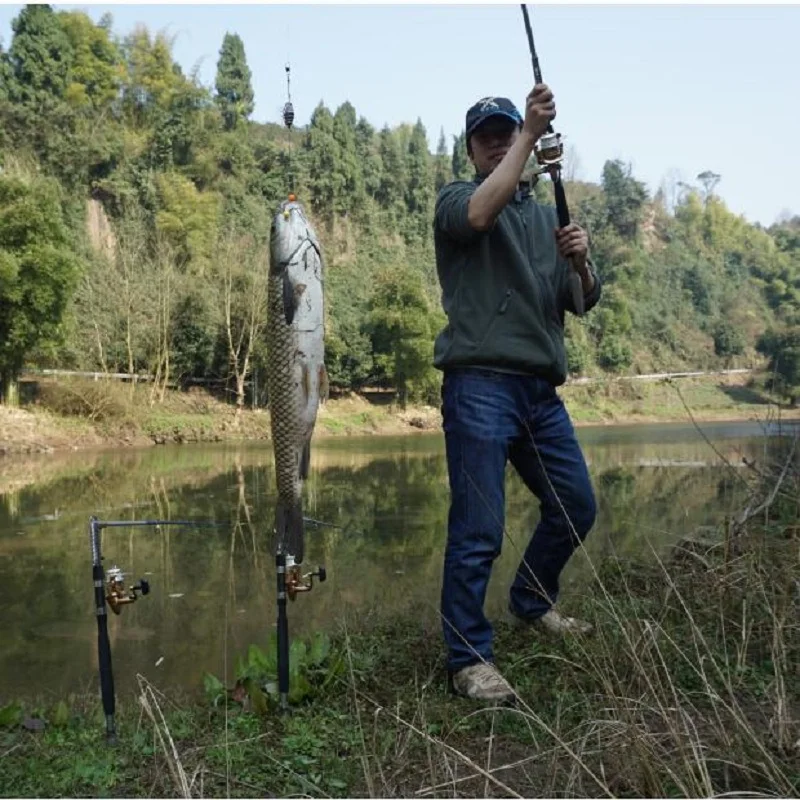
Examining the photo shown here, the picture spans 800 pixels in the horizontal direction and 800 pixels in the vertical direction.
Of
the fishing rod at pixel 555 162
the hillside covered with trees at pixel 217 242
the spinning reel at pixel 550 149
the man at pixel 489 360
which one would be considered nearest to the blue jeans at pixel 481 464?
the man at pixel 489 360

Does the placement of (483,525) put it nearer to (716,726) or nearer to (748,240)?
(716,726)

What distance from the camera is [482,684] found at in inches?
109

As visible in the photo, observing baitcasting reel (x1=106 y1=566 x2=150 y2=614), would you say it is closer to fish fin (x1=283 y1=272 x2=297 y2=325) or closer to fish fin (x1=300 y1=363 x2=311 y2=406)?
fish fin (x1=300 y1=363 x2=311 y2=406)

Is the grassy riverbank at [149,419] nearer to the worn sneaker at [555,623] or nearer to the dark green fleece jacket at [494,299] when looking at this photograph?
the worn sneaker at [555,623]

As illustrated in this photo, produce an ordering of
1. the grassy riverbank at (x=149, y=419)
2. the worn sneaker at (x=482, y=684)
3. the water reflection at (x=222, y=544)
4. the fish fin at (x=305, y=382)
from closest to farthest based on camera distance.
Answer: the worn sneaker at (x=482, y=684), the fish fin at (x=305, y=382), the water reflection at (x=222, y=544), the grassy riverbank at (x=149, y=419)

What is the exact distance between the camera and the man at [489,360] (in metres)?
2.91

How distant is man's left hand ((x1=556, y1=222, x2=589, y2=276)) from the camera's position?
304cm

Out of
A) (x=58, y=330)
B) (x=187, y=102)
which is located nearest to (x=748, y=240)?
(x=187, y=102)

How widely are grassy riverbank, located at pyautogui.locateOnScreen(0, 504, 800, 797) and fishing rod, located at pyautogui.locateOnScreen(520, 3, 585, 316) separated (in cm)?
100

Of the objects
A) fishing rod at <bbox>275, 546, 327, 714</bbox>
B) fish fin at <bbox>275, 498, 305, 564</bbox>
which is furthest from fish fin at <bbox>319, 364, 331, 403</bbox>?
fishing rod at <bbox>275, 546, 327, 714</bbox>

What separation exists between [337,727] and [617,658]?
904mm

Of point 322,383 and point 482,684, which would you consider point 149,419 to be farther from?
point 482,684

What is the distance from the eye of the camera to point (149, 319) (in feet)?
85.8

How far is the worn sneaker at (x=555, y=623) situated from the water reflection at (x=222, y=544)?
0.36 m
